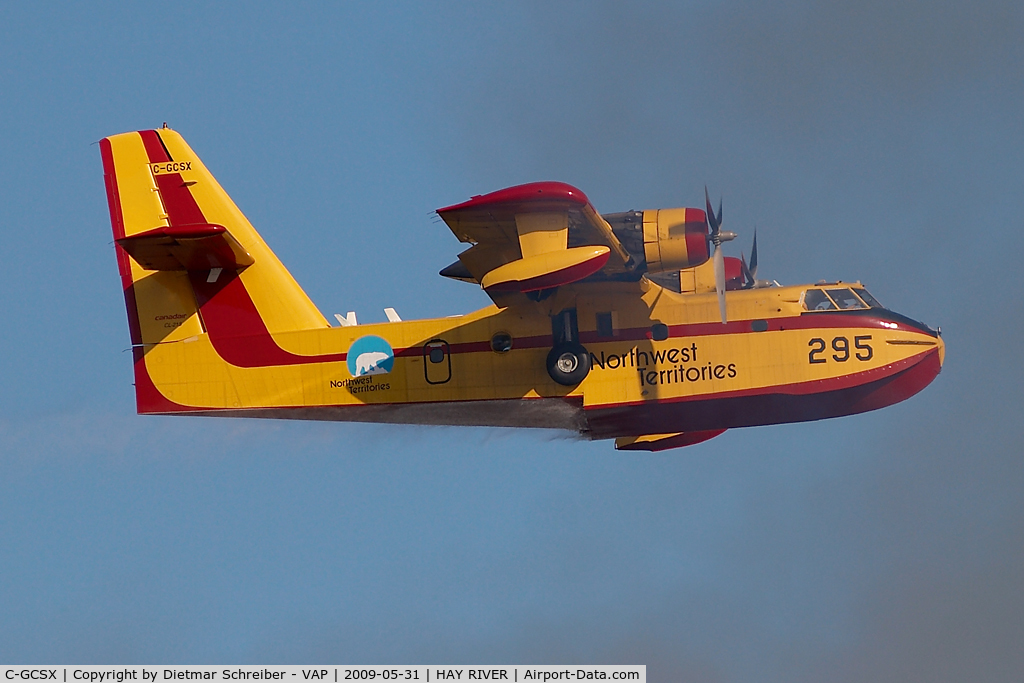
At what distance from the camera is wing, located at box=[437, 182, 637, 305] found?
18562mm

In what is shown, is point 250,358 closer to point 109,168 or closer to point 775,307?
point 109,168

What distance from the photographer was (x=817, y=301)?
68.0 feet

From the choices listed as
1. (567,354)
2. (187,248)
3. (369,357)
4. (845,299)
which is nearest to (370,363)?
(369,357)

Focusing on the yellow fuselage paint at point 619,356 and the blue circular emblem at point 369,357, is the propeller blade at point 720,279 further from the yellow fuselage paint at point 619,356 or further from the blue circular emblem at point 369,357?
the blue circular emblem at point 369,357

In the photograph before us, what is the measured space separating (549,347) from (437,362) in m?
1.54

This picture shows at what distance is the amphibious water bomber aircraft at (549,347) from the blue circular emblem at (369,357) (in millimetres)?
19

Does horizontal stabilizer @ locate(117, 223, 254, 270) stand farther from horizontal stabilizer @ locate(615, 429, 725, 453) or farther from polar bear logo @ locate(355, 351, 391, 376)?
horizontal stabilizer @ locate(615, 429, 725, 453)

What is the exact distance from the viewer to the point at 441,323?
68.8ft

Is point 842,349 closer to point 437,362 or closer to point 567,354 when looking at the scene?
point 567,354

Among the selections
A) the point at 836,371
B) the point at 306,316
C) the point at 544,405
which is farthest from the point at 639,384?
the point at 306,316

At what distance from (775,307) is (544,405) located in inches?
133

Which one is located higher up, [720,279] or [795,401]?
[720,279]

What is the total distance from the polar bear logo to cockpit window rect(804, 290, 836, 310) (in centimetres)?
575
